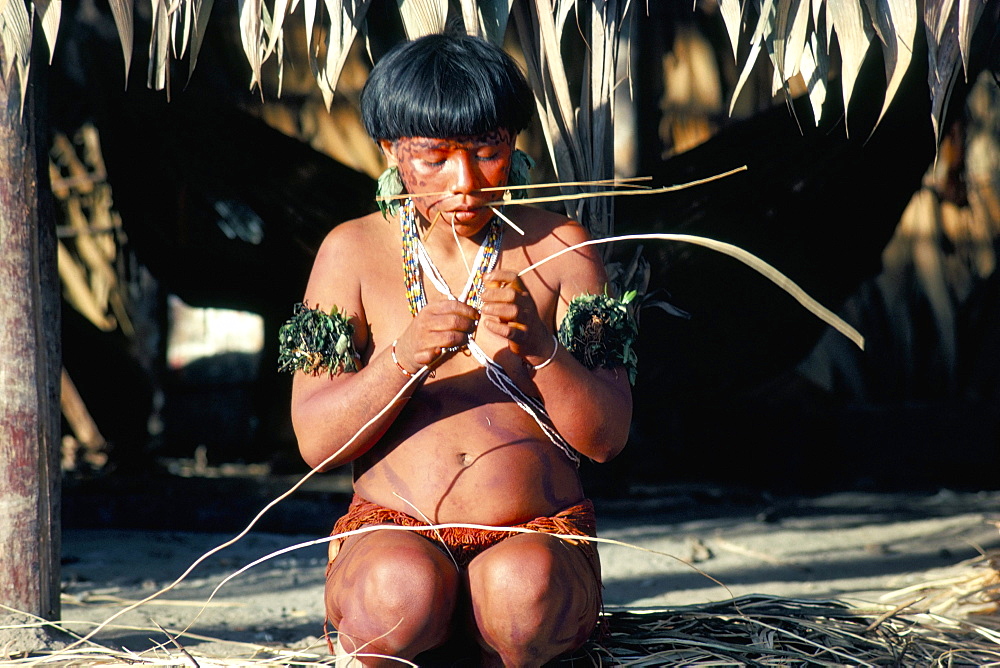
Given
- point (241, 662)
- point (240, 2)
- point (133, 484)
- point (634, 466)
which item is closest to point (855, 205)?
point (634, 466)

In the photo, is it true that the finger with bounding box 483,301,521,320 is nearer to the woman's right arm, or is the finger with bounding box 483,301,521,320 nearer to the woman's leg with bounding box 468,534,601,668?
the woman's right arm

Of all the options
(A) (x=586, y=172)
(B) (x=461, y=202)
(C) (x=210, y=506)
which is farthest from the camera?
(C) (x=210, y=506)

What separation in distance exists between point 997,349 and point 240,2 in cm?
386

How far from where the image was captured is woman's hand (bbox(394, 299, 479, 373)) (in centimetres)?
153

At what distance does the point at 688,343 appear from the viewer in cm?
359

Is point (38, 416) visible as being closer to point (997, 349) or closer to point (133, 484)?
point (133, 484)

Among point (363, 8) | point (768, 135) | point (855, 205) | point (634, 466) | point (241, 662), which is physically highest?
point (363, 8)

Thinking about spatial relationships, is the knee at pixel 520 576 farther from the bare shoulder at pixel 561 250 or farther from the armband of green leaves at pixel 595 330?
the bare shoulder at pixel 561 250

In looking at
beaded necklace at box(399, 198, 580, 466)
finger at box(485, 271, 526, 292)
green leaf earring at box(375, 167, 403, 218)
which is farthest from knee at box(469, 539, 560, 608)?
green leaf earring at box(375, 167, 403, 218)

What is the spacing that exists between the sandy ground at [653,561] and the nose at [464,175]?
1299 millimetres

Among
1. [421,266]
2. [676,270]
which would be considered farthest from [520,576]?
[676,270]

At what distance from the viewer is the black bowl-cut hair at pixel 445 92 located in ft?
5.34

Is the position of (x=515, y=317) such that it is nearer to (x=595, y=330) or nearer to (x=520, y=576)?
(x=595, y=330)

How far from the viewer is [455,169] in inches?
65.4
